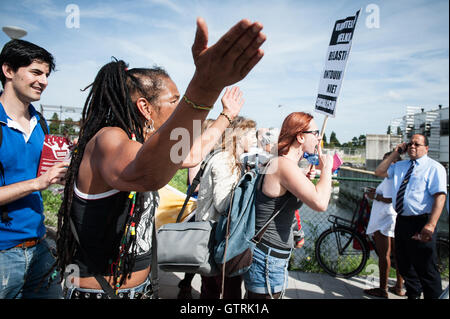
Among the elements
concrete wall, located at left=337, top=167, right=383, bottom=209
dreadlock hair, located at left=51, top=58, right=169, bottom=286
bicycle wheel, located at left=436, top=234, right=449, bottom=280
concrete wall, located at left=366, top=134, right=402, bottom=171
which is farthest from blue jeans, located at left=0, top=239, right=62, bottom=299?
concrete wall, located at left=366, top=134, right=402, bottom=171

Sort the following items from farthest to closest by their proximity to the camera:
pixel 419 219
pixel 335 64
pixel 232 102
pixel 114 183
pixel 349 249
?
pixel 349 249 → pixel 419 219 → pixel 335 64 → pixel 232 102 → pixel 114 183

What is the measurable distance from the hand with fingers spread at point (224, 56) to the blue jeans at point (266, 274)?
A: 1702mm

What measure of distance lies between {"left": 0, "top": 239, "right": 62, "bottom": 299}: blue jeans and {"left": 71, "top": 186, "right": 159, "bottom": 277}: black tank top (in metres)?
0.47

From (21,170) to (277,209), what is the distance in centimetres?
171

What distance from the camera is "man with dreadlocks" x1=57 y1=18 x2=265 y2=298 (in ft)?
3.12

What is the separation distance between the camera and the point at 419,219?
10.8 ft

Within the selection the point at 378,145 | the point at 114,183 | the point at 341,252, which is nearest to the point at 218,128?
the point at 114,183

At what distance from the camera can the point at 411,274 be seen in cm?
330

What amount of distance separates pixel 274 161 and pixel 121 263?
1314 millimetres

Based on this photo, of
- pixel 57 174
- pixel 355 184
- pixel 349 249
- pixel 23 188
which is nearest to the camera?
pixel 57 174

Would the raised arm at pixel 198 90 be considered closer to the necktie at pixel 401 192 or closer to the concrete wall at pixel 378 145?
the necktie at pixel 401 192

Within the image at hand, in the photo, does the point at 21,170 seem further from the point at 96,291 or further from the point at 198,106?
the point at 198,106
